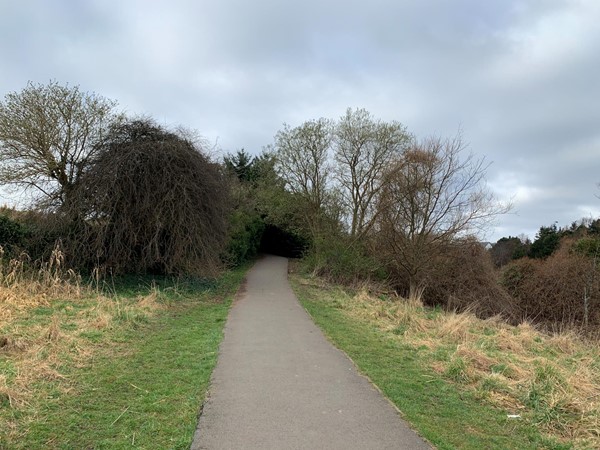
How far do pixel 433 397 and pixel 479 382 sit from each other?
39.4 inches

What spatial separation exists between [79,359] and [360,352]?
4.78 m

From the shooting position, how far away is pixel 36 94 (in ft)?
60.0

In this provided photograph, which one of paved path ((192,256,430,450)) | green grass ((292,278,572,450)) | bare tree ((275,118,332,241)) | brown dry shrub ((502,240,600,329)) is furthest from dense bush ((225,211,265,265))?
brown dry shrub ((502,240,600,329))

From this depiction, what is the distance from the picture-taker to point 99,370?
6.39 metres

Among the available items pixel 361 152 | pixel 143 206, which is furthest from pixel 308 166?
pixel 143 206

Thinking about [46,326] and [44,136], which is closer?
[46,326]

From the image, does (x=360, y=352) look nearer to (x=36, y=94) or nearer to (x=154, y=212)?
(x=154, y=212)

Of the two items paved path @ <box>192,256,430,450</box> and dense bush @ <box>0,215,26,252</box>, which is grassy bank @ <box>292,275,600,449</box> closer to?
paved path @ <box>192,256,430,450</box>

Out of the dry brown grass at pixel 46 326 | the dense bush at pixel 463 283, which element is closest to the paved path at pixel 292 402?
the dry brown grass at pixel 46 326

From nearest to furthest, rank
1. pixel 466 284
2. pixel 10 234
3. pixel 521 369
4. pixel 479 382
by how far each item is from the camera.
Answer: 1. pixel 479 382
2. pixel 521 369
3. pixel 10 234
4. pixel 466 284

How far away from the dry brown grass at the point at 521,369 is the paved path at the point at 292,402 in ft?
5.72

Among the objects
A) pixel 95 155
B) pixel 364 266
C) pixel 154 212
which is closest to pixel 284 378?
pixel 154 212

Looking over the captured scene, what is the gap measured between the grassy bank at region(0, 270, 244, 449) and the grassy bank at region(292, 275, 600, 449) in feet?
8.65

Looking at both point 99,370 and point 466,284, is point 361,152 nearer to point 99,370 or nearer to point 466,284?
point 466,284
